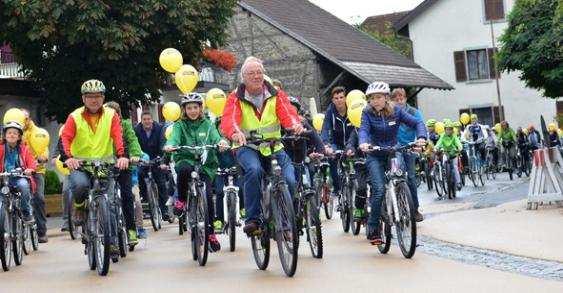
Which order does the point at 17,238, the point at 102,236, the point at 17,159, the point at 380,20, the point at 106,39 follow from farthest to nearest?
the point at 380,20 < the point at 106,39 < the point at 17,159 < the point at 17,238 < the point at 102,236

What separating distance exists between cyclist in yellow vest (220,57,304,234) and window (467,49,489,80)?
48.2 metres

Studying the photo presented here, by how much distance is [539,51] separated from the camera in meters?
37.6

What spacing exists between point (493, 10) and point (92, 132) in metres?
48.2

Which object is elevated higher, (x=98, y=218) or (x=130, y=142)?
(x=130, y=142)

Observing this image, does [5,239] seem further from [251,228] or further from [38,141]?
[38,141]

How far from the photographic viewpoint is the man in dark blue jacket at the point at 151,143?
1752cm

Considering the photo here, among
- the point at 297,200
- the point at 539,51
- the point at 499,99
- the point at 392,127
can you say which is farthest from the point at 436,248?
the point at 499,99

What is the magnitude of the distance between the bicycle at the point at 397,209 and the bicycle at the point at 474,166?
49.0 ft

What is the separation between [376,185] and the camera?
11734 mm

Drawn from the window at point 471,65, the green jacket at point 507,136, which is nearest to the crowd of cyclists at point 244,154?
the green jacket at point 507,136

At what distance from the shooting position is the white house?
57.8 meters

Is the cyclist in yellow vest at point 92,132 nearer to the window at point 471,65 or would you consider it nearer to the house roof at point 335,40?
the house roof at point 335,40

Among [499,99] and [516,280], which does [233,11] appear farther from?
[499,99]

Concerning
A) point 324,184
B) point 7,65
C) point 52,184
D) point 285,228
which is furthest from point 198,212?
point 7,65
